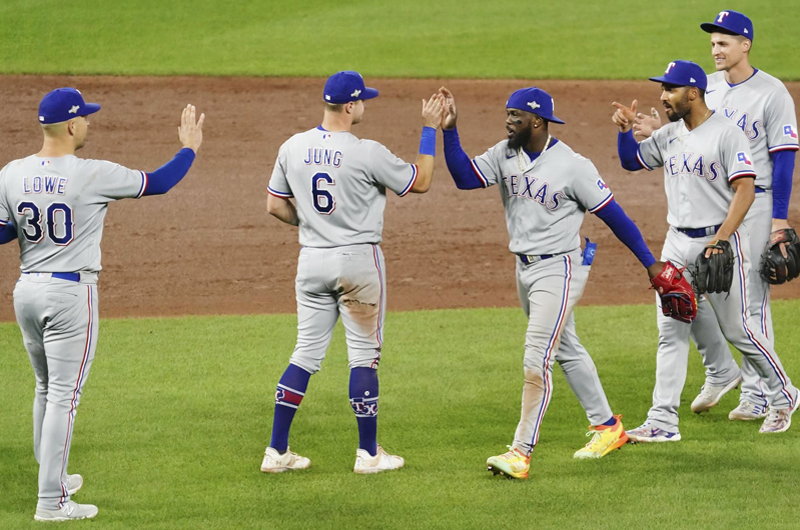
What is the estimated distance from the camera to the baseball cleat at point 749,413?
6.15 meters

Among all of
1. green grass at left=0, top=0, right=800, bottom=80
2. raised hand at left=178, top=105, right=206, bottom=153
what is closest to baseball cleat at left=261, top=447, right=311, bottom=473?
raised hand at left=178, top=105, right=206, bottom=153

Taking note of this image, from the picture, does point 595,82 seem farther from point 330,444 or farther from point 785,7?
point 330,444

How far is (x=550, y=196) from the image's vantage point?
5160mm

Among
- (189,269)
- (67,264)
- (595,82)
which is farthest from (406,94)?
(67,264)

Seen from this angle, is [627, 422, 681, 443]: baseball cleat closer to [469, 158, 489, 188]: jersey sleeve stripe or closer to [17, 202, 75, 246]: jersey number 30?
[469, 158, 489, 188]: jersey sleeve stripe

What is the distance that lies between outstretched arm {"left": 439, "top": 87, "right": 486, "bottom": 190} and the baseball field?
143 cm

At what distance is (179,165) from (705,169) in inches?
106

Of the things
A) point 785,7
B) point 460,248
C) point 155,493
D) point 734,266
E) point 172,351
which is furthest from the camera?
point 785,7

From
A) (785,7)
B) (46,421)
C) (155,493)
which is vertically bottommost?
(155,493)

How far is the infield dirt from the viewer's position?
9859 mm

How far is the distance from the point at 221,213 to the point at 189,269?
1.69 m

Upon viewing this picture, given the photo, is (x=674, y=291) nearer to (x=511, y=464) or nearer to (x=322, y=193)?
(x=511, y=464)

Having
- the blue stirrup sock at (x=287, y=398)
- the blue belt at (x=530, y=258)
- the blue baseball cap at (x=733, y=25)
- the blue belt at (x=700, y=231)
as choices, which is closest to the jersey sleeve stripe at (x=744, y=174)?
the blue belt at (x=700, y=231)

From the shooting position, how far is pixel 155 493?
4945mm
